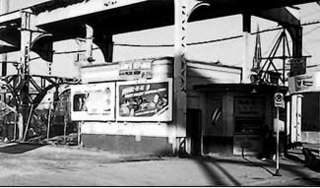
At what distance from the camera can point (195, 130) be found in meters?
26.8

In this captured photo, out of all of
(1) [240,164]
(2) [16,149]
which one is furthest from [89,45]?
(1) [240,164]

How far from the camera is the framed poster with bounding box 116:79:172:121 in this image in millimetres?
25328

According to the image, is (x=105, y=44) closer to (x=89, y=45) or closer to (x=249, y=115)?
(x=89, y=45)

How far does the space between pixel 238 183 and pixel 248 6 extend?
19092 millimetres

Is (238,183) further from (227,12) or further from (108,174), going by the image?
(227,12)

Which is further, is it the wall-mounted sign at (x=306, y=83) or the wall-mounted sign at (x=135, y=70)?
the wall-mounted sign at (x=135, y=70)

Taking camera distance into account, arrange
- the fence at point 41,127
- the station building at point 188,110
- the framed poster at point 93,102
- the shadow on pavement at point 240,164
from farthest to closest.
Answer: the fence at point 41,127, the framed poster at point 93,102, the station building at point 188,110, the shadow on pavement at point 240,164

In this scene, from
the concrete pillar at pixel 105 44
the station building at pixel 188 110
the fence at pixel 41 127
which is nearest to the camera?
the station building at pixel 188 110

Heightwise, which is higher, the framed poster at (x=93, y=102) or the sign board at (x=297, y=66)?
the sign board at (x=297, y=66)

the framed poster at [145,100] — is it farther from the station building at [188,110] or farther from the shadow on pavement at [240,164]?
the shadow on pavement at [240,164]

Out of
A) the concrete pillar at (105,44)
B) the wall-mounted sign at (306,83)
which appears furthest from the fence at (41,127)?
the wall-mounted sign at (306,83)

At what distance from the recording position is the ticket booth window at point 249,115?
86.8 feet

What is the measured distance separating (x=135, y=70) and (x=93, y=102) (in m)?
4.02

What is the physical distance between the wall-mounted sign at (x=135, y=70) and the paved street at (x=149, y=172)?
4412 mm
